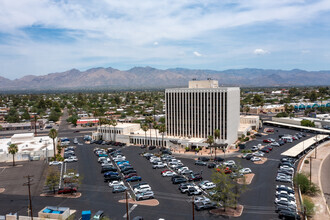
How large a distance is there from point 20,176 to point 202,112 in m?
52.2

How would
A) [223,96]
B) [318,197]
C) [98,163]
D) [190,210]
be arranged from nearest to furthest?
1. [190,210]
2. [318,197]
3. [98,163]
4. [223,96]

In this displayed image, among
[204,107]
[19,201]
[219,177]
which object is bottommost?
[19,201]

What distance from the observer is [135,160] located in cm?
7112

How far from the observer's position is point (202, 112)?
8269cm

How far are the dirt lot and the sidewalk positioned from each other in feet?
162

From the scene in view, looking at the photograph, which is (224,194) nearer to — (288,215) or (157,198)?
(288,215)

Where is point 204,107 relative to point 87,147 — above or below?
above

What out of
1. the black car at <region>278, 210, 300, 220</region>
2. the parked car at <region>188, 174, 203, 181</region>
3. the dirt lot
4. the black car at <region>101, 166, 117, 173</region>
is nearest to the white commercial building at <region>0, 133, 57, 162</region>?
the dirt lot

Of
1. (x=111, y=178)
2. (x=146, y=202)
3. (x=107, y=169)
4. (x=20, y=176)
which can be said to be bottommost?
(x=146, y=202)

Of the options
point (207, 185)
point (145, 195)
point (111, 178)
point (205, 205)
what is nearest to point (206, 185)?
point (207, 185)

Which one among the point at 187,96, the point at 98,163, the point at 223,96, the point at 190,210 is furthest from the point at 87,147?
the point at 190,210

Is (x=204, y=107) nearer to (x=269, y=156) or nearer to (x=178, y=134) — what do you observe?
(x=178, y=134)

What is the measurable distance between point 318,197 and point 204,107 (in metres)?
41.9

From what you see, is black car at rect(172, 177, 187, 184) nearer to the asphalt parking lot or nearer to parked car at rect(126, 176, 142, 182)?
the asphalt parking lot
